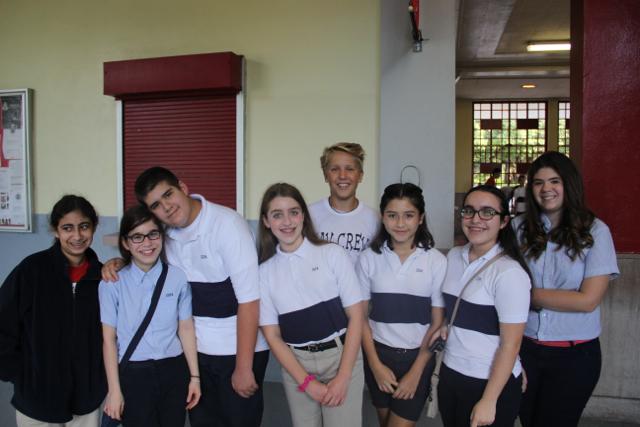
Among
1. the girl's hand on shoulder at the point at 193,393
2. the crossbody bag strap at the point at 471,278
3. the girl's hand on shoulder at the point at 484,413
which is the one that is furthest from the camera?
the girl's hand on shoulder at the point at 193,393

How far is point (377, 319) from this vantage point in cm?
223

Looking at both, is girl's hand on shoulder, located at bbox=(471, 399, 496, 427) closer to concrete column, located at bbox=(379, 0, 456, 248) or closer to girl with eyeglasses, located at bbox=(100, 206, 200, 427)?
girl with eyeglasses, located at bbox=(100, 206, 200, 427)

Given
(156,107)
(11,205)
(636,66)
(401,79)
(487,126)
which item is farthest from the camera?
(487,126)

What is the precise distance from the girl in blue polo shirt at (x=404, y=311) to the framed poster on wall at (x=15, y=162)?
4.36m

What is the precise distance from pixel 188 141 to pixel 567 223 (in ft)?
11.3

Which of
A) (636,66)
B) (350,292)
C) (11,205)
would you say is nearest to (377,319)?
(350,292)

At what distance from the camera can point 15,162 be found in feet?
16.5

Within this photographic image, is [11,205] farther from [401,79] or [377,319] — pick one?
[377,319]

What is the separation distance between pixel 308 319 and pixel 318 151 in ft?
7.87

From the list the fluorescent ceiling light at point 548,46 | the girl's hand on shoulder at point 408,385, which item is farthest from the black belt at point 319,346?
the fluorescent ceiling light at point 548,46

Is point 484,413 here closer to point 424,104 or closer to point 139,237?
point 139,237

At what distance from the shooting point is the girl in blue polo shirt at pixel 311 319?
82.4 inches

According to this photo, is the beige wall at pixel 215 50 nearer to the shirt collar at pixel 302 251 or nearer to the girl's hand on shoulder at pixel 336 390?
the shirt collar at pixel 302 251

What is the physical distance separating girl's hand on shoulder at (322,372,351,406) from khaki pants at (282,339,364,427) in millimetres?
43
